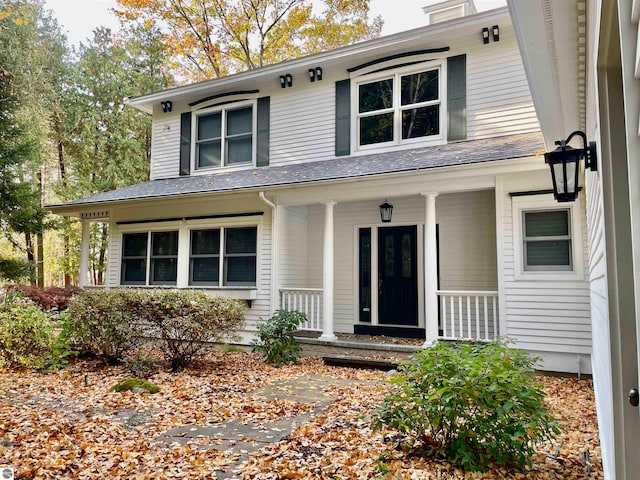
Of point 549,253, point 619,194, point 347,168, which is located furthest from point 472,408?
point 347,168

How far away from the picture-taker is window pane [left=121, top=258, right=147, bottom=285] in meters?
9.98

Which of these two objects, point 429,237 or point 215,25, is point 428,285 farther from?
point 215,25

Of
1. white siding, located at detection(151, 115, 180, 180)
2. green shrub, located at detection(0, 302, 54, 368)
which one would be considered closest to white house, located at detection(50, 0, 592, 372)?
white siding, located at detection(151, 115, 180, 180)

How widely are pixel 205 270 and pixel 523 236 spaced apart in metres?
6.19

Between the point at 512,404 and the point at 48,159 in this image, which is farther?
the point at 48,159

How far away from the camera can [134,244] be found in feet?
33.3

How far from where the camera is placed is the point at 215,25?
17219 millimetres

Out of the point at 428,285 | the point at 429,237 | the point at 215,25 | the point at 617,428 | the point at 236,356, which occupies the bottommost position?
the point at 236,356

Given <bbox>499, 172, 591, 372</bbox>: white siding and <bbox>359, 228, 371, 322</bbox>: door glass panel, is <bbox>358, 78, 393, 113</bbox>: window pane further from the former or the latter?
<bbox>499, 172, 591, 372</bbox>: white siding

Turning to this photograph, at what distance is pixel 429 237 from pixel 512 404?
4.28 metres

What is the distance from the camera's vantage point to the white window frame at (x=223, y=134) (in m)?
9.99

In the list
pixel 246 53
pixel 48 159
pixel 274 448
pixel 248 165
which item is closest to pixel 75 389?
pixel 274 448

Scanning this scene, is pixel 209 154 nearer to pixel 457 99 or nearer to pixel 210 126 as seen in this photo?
pixel 210 126

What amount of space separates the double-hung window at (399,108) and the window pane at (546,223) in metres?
2.49
